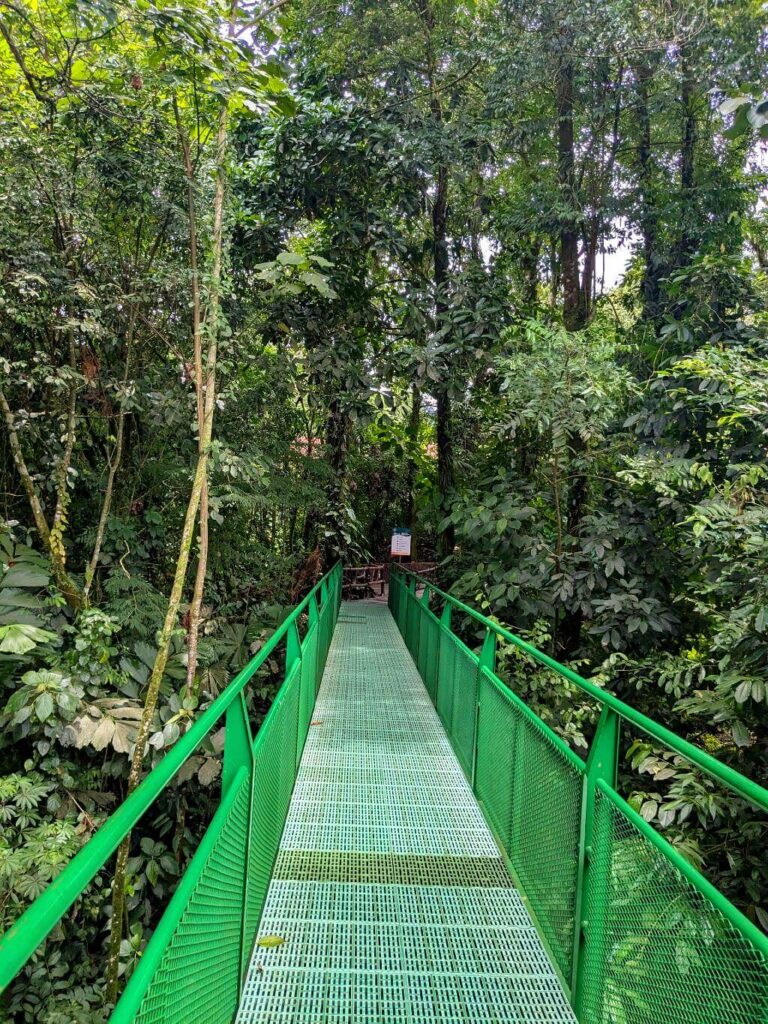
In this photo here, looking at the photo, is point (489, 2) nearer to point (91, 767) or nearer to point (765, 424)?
point (765, 424)

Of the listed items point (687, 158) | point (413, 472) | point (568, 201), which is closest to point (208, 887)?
point (568, 201)

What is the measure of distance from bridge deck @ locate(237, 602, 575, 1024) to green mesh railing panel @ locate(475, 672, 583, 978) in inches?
5.1

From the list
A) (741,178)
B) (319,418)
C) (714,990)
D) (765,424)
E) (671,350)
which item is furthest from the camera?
(319,418)

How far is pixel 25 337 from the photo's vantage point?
5.88 meters

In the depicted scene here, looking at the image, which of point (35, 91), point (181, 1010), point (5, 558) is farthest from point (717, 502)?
point (35, 91)

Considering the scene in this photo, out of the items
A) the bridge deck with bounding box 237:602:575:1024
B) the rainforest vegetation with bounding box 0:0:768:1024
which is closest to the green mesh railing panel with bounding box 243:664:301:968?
the bridge deck with bounding box 237:602:575:1024

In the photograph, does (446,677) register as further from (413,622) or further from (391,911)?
(413,622)

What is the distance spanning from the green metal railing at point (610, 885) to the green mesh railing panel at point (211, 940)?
1.23 metres

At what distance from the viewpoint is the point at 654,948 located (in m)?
1.70

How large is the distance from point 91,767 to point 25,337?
4008mm

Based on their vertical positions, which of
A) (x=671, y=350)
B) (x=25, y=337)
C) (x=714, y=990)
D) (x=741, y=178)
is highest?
(x=741, y=178)

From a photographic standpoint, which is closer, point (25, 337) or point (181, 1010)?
point (181, 1010)

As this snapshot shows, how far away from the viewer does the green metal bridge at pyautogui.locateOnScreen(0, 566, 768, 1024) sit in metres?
1.44

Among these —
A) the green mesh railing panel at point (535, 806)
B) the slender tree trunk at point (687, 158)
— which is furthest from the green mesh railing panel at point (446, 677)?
the slender tree trunk at point (687, 158)
